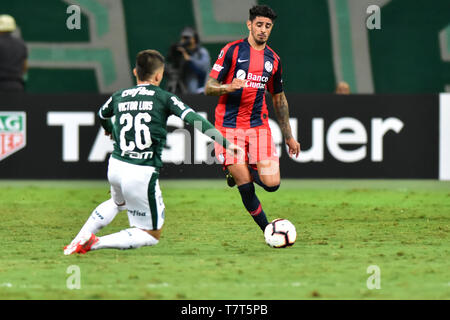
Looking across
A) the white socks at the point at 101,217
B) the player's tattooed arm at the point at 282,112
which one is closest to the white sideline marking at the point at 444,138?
the player's tattooed arm at the point at 282,112

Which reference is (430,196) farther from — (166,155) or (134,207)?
(134,207)

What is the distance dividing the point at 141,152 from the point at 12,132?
23.1ft

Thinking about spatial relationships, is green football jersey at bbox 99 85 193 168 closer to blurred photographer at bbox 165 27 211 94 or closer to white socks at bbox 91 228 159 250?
white socks at bbox 91 228 159 250

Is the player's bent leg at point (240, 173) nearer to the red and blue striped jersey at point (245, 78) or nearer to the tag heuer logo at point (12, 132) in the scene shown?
the red and blue striped jersey at point (245, 78)

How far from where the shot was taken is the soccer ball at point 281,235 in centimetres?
797

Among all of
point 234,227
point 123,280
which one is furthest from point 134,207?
point 234,227

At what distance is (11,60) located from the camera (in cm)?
1477

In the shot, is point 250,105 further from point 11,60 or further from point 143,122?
point 11,60

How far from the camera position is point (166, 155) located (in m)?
13.9

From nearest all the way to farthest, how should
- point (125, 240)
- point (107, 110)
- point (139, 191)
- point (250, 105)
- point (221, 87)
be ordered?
Result: point (139, 191), point (125, 240), point (107, 110), point (221, 87), point (250, 105)

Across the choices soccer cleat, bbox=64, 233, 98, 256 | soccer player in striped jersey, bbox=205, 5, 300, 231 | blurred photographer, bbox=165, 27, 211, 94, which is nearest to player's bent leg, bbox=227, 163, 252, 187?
soccer player in striped jersey, bbox=205, 5, 300, 231

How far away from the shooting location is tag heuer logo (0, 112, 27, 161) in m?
13.7

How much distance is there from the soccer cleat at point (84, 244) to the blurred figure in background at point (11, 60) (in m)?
7.82

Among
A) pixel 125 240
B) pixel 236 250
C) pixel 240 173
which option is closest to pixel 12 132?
pixel 240 173
